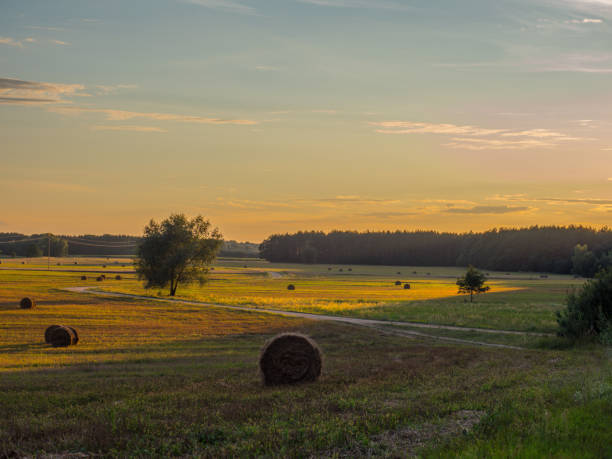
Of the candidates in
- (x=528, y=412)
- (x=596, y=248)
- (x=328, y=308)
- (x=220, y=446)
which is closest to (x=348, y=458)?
(x=220, y=446)

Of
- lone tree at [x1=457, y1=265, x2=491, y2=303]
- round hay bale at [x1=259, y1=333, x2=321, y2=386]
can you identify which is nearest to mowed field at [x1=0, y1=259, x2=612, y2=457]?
round hay bale at [x1=259, y1=333, x2=321, y2=386]

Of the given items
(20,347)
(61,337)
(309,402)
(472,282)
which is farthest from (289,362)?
(472,282)

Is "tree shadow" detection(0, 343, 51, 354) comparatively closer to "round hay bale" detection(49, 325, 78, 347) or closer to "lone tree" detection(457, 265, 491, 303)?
"round hay bale" detection(49, 325, 78, 347)

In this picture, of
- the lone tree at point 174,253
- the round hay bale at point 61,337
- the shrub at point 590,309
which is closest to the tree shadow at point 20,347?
the round hay bale at point 61,337

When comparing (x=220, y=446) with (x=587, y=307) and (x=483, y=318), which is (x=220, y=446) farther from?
(x=483, y=318)

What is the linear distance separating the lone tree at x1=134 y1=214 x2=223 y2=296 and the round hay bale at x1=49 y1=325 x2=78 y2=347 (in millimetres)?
49678

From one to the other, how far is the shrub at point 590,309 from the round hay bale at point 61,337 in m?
26.0

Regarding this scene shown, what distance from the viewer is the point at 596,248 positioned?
573ft

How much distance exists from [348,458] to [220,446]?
2281 millimetres

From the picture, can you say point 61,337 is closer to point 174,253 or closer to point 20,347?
point 20,347

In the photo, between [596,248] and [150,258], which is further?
[596,248]

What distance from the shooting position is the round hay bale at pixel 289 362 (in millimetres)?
18203

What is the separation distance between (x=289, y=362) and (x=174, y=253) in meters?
66.1

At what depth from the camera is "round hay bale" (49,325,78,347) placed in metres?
30.7
